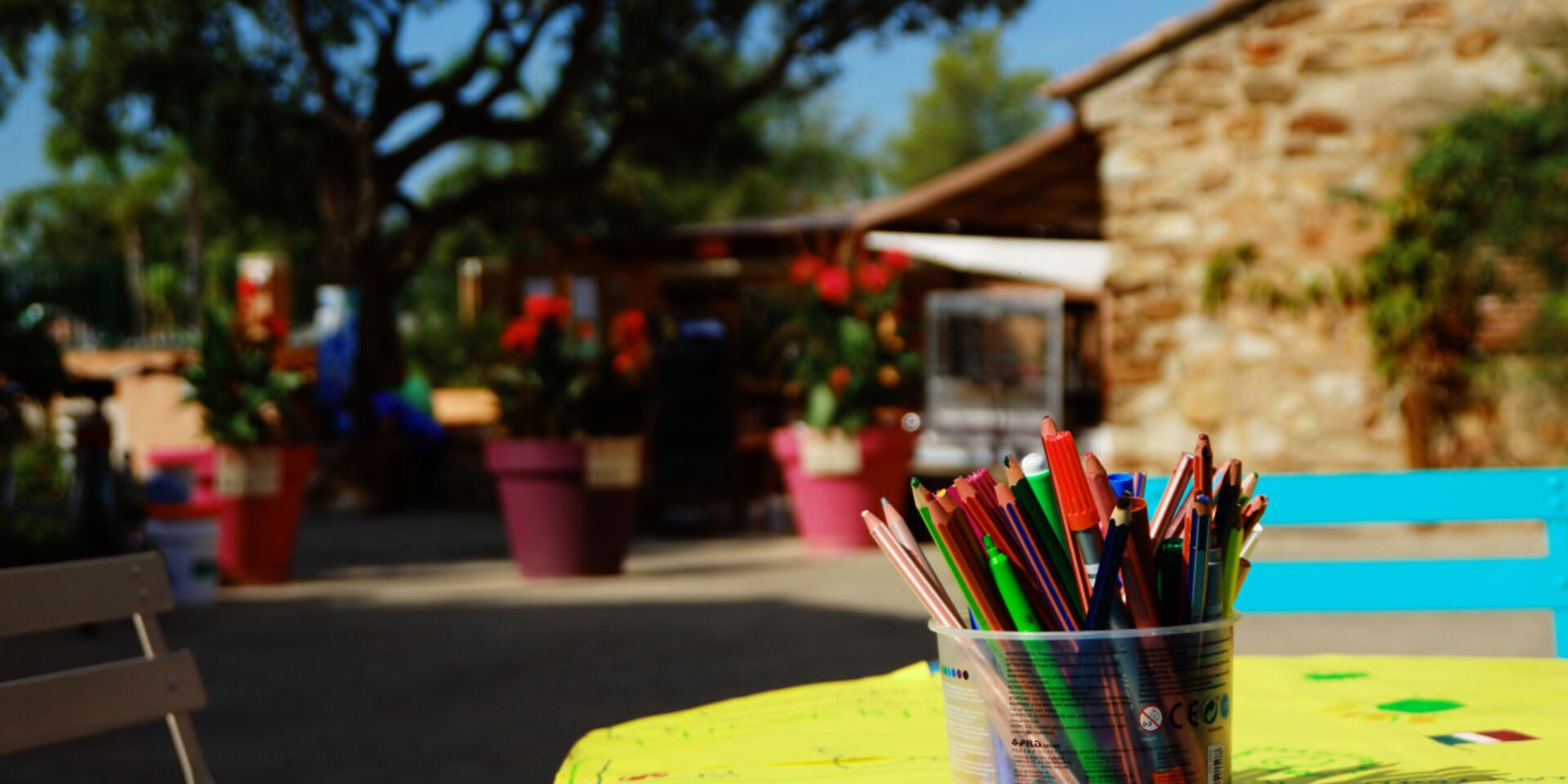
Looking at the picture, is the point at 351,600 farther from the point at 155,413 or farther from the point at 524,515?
the point at 155,413

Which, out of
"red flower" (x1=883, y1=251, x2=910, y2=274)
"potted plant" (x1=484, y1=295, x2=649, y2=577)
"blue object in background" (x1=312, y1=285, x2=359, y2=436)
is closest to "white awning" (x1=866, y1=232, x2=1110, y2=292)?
"red flower" (x1=883, y1=251, x2=910, y2=274)

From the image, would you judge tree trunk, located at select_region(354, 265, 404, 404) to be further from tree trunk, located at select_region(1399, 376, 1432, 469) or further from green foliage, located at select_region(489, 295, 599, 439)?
tree trunk, located at select_region(1399, 376, 1432, 469)

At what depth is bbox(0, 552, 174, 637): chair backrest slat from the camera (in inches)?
61.3

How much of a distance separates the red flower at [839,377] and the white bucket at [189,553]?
300 cm

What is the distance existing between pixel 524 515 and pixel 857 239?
4.03 meters

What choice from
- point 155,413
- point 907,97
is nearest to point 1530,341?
point 155,413

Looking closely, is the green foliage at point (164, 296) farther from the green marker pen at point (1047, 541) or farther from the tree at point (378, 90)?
the green marker pen at point (1047, 541)

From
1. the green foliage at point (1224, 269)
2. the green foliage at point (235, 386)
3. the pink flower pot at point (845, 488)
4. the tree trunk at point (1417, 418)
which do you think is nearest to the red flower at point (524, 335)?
the green foliage at point (235, 386)

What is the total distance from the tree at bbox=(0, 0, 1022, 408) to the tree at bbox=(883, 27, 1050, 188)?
1402 inches

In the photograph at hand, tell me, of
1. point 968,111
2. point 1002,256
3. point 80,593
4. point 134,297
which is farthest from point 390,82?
point 968,111

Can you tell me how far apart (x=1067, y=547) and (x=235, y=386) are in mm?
6122

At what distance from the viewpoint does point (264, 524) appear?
250 inches

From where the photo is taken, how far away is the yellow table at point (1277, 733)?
1072mm

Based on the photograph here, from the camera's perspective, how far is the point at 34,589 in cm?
157
